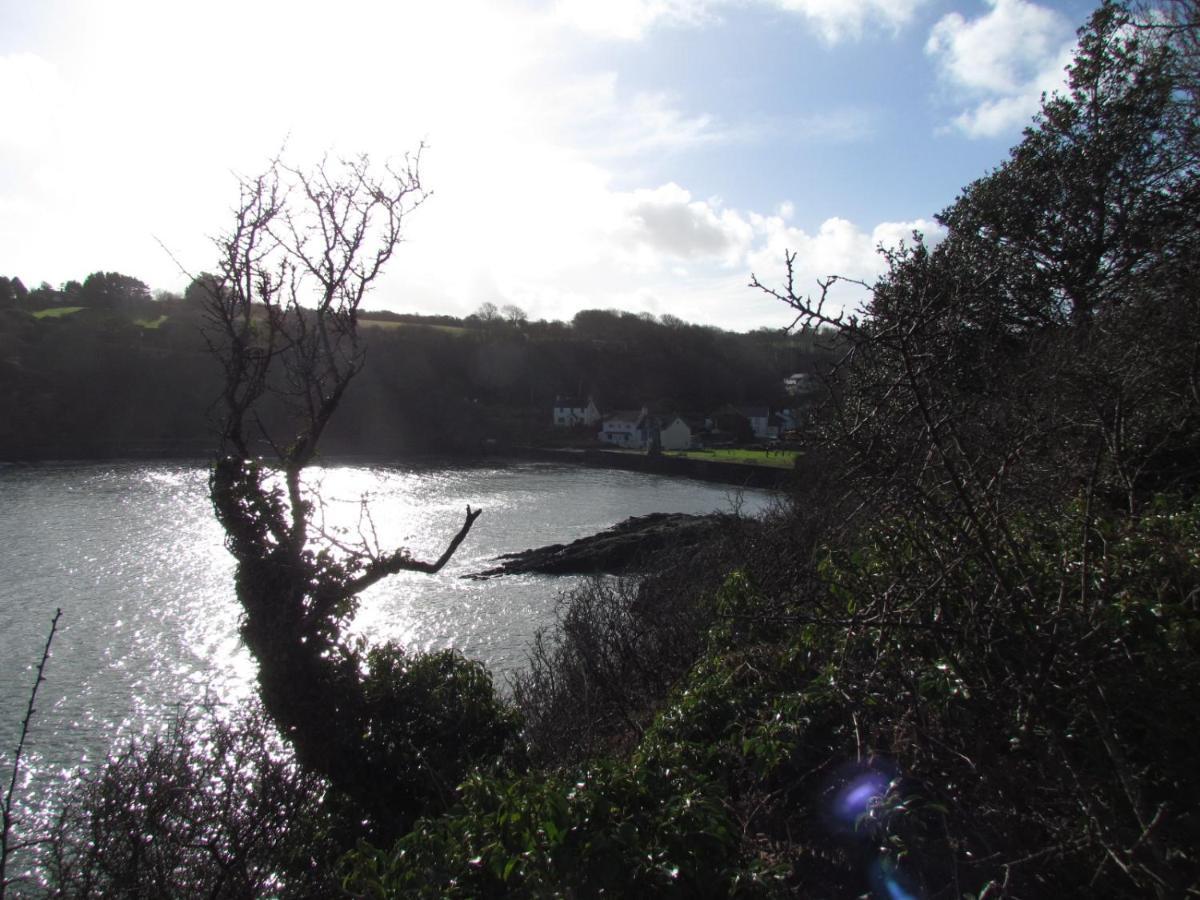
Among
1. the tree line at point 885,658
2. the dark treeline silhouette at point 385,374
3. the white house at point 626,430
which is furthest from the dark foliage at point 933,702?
the white house at point 626,430

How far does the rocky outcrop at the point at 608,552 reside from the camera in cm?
2341

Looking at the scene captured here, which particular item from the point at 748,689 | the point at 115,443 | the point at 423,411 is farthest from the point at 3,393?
the point at 748,689

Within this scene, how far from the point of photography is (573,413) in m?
76.1

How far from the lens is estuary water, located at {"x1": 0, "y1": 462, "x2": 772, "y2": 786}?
13266 millimetres

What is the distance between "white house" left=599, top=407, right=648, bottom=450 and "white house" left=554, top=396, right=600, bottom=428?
5.17 metres

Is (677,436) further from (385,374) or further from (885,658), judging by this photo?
(885,658)

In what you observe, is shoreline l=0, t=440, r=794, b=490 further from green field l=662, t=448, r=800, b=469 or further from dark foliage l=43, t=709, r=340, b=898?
dark foliage l=43, t=709, r=340, b=898

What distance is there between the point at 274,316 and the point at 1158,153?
12.2m

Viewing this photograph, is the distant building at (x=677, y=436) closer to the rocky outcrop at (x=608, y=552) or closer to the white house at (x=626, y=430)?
the white house at (x=626, y=430)

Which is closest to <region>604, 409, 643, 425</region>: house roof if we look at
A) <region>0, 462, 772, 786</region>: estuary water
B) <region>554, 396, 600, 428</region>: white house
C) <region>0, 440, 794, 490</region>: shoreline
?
<region>554, 396, 600, 428</region>: white house

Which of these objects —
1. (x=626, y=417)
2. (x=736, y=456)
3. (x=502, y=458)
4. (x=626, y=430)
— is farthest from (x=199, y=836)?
(x=626, y=417)

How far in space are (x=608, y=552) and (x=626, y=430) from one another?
43976mm

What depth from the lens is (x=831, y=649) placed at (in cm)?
438

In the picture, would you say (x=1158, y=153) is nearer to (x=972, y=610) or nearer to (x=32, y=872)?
(x=972, y=610)
